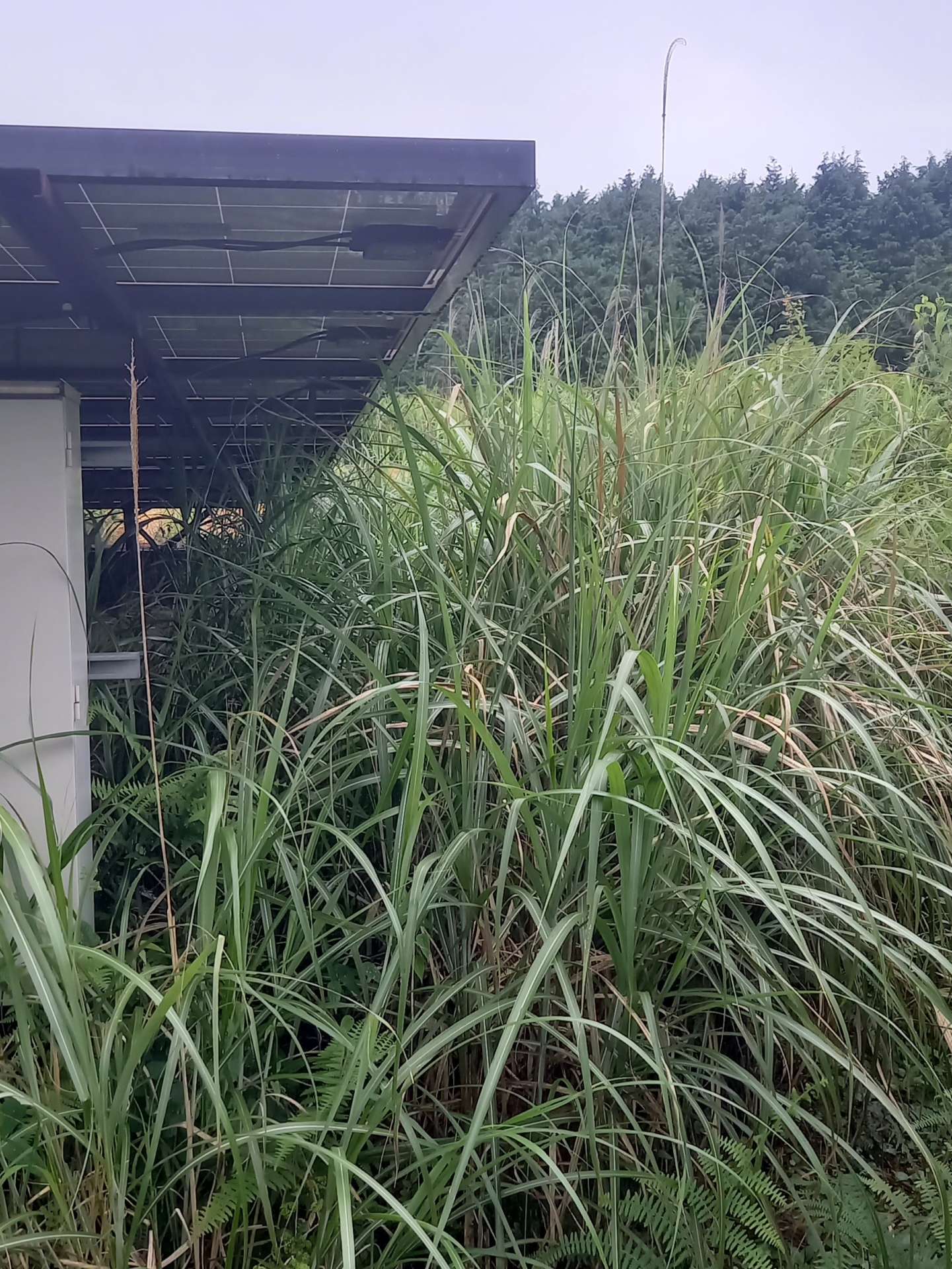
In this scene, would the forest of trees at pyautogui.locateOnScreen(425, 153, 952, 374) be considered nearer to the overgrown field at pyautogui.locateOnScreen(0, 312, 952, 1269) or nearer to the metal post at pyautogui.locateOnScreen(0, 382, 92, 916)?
the overgrown field at pyautogui.locateOnScreen(0, 312, 952, 1269)

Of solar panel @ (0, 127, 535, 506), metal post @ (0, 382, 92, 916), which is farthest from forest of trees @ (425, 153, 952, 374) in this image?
metal post @ (0, 382, 92, 916)

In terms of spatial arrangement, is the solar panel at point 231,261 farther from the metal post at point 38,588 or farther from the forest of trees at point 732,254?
the forest of trees at point 732,254

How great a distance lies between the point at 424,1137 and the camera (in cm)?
167

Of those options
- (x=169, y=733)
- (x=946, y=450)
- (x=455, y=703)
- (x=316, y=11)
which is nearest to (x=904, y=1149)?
(x=455, y=703)

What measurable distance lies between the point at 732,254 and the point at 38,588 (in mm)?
3619

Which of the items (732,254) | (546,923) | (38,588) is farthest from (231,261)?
(732,254)

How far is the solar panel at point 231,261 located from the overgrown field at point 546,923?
42cm

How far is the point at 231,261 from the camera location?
7.87 ft

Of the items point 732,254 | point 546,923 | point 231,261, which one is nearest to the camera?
point 546,923

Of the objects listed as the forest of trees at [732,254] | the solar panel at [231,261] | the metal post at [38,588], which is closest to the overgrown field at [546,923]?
the metal post at [38,588]

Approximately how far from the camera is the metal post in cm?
215

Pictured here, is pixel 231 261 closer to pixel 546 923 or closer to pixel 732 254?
pixel 546 923

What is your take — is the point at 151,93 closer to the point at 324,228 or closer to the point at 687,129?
the point at 687,129

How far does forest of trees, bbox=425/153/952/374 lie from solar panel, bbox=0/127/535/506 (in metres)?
0.44
